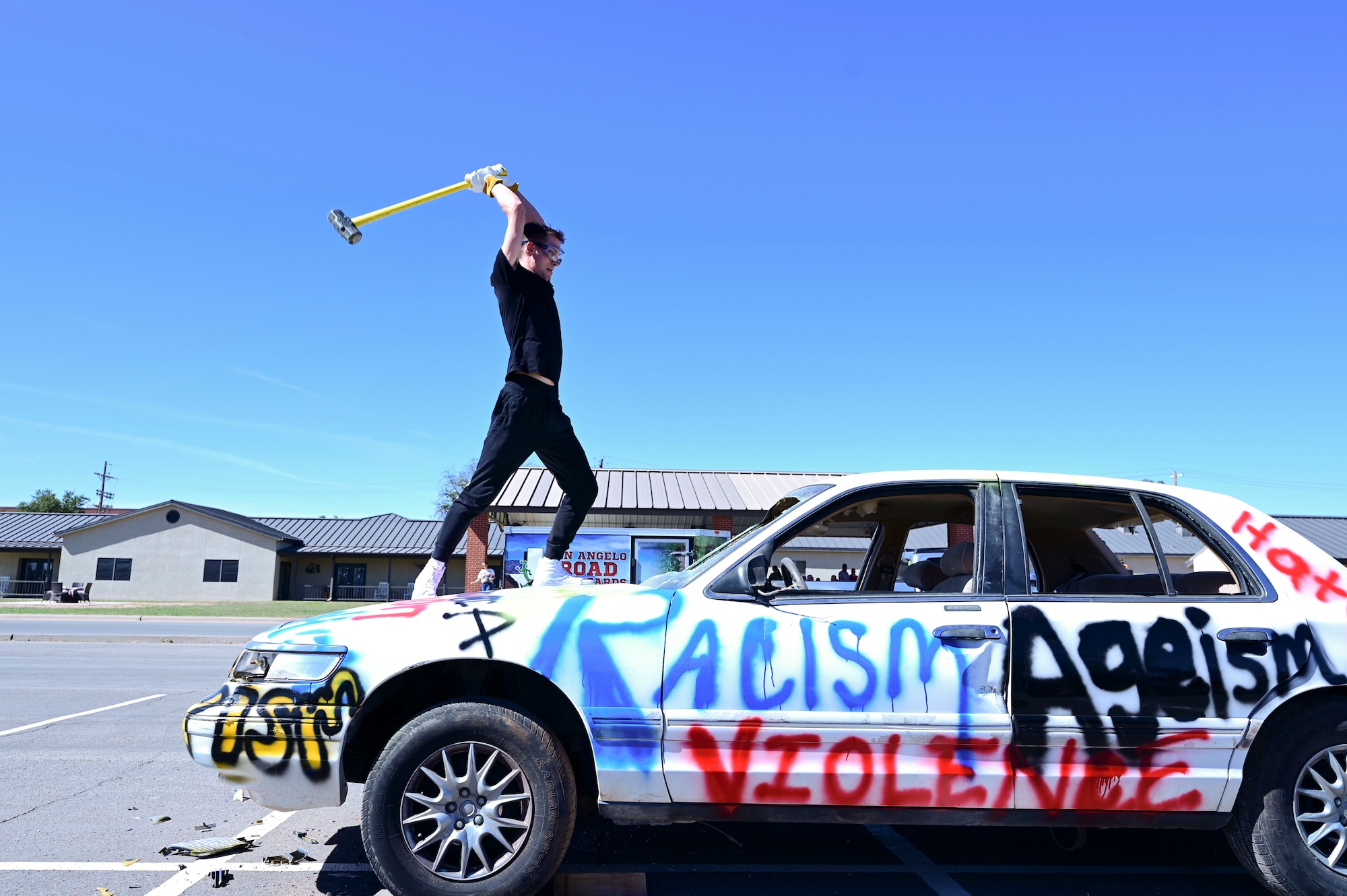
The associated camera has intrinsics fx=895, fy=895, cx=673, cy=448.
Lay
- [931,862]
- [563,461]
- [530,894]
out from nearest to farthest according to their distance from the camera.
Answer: [530,894] → [931,862] → [563,461]

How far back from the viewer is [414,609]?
361cm

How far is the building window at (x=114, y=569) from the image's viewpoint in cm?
4584

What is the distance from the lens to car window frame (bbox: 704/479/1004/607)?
3512 millimetres

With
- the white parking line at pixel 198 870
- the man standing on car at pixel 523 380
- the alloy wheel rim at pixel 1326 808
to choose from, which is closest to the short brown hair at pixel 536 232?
the man standing on car at pixel 523 380

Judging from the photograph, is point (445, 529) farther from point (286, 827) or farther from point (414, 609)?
point (286, 827)

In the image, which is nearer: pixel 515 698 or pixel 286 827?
pixel 515 698

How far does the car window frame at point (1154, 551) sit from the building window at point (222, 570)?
161 ft

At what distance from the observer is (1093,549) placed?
4621mm

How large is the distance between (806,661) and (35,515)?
61689 mm

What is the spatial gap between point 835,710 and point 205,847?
3.05m

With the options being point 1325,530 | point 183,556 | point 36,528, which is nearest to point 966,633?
point 183,556

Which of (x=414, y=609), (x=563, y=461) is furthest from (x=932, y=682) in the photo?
(x=563, y=461)

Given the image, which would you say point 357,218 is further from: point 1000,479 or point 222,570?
point 222,570

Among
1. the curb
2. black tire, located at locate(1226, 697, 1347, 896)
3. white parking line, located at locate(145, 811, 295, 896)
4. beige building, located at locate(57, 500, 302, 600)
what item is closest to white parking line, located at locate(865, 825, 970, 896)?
black tire, located at locate(1226, 697, 1347, 896)
